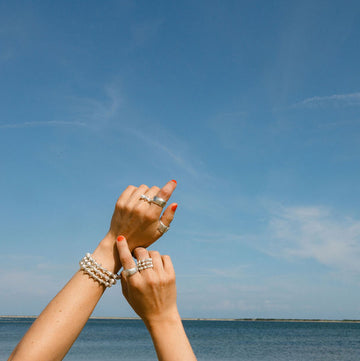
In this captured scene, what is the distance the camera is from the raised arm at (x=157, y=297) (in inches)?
63.2

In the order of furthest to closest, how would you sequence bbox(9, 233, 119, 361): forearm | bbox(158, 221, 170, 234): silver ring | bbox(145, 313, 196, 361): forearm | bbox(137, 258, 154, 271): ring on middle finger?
bbox(158, 221, 170, 234): silver ring, bbox(137, 258, 154, 271): ring on middle finger, bbox(145, 313, 196, 361): forearm, bbox(9, 233, 119, 361): forearm

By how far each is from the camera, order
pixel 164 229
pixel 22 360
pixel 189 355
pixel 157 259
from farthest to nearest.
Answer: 1. pixel 164 229
2. pixel 157 259
3. pixel 189 355
4. pixel 22 360

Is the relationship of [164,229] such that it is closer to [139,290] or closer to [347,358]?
[139,290]

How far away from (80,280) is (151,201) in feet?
1.38

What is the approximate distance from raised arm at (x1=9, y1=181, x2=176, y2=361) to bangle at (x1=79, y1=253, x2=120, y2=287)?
2 cm

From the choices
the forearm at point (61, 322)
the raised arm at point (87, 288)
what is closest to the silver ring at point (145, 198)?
the raised arm at point (87, 288)

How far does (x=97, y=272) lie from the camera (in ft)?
5.41

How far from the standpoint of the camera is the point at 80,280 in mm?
1625

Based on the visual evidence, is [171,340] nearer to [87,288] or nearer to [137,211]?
[87,288]

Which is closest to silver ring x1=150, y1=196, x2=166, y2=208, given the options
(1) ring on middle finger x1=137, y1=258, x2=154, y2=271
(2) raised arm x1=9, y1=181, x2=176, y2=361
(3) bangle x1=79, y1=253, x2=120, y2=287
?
(2) raised arm x1=9, y1=181, x2=176, y2=361

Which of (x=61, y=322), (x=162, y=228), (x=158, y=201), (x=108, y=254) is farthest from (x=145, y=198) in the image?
(x=61, y=322)

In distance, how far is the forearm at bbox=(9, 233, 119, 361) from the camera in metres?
1.41

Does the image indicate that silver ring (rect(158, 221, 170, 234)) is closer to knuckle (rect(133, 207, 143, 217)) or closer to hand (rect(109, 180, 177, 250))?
hand (rect(109, 180, 177, 250))

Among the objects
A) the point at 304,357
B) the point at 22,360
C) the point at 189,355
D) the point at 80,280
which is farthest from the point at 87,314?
the point at 304,357
